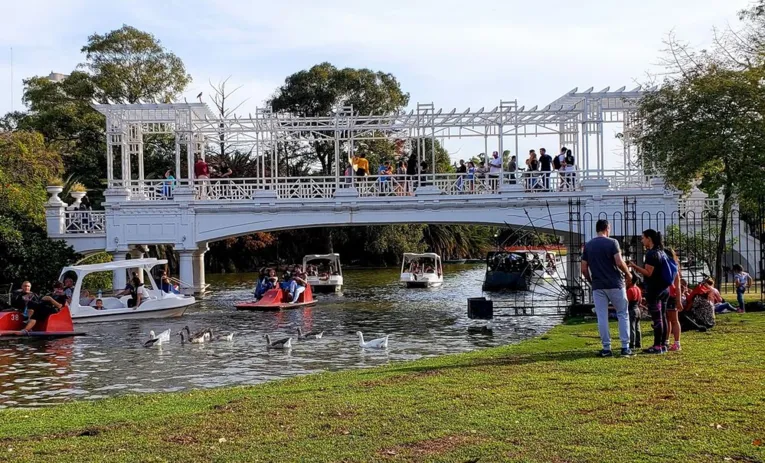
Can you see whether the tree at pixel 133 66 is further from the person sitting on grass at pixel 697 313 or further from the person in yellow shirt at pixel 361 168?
the person sitting on grass at pixel 697 313

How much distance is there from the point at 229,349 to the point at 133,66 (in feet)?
145

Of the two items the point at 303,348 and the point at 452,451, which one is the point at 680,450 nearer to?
the point at 452,451

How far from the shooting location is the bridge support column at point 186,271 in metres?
35.4

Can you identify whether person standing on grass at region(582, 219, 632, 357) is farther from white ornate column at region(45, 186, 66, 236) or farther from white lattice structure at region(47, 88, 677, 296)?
white ornate column at region(45, 186, 66, 236)

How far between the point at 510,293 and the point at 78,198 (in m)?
19.4

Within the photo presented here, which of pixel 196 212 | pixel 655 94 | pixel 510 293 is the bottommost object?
pixel 510 293

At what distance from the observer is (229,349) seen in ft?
68.9

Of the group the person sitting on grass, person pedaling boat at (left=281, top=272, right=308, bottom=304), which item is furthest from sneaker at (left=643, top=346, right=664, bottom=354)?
person pedaling boat at (left=281, top=272, right=308, bottom=304)

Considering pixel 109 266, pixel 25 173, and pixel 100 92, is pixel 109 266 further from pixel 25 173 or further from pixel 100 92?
pixel 100 92

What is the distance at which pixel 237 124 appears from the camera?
1422 inches

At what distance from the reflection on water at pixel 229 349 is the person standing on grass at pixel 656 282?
19.2 feet

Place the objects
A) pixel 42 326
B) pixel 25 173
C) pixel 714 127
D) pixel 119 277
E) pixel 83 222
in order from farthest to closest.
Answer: pixel 25 173, pixel 83 222, pixel 119 277, pixel 714 127, pixel 42 326

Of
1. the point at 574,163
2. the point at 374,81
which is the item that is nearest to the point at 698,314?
the point at 574,163

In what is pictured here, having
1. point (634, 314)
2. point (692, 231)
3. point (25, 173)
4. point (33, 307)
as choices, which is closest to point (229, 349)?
point (33, 307)
